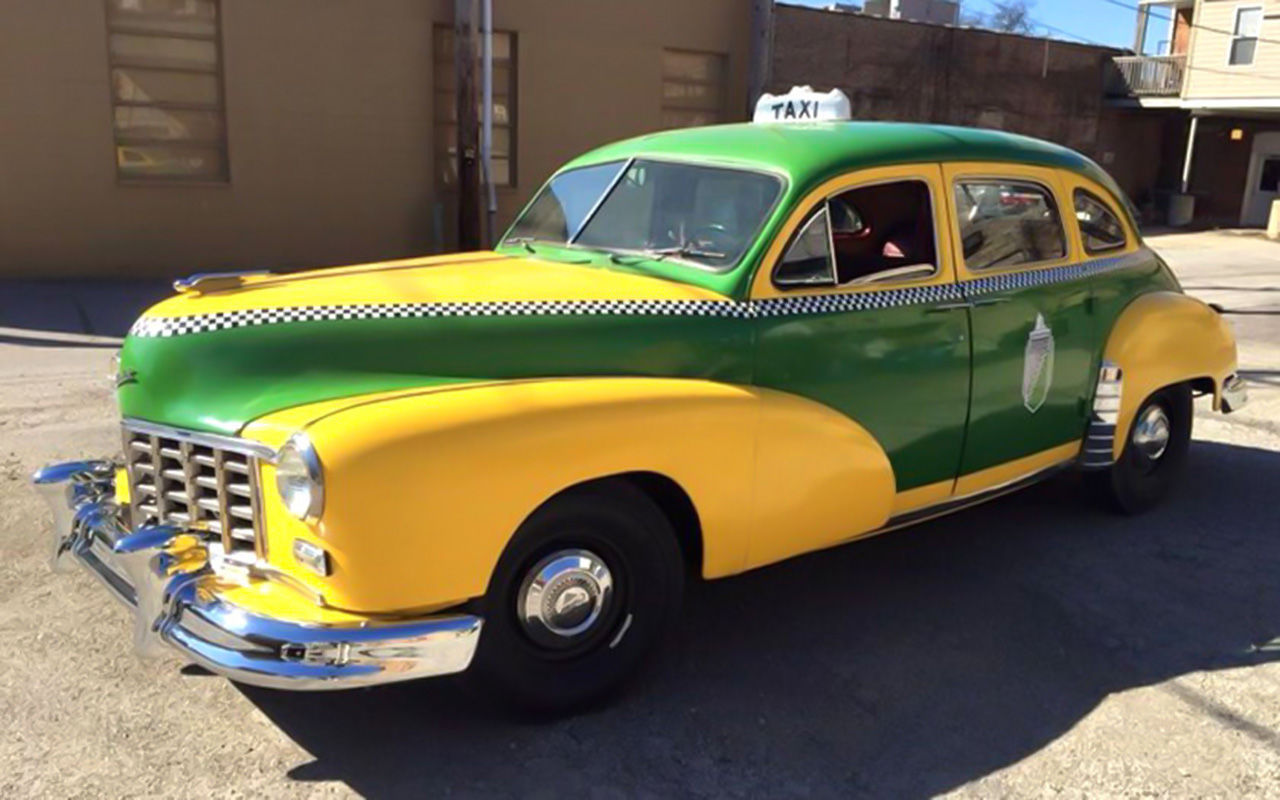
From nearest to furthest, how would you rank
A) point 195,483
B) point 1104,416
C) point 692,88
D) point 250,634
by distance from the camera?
point 250,634
point 195,483
point 1104,416
point 692,88

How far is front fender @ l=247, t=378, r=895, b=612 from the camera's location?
2.93 meters

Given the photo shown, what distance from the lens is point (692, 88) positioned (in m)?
16.7

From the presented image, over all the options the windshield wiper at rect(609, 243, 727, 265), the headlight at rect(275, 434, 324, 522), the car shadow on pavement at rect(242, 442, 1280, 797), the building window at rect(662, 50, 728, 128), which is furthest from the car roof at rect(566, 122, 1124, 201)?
the building window at rect(662, 50, 728, 128)

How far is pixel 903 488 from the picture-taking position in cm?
430

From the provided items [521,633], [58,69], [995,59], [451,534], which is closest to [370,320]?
[451,534]

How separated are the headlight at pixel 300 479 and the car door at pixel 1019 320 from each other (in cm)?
272

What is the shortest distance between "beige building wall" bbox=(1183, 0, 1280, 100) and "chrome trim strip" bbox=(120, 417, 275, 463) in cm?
2827

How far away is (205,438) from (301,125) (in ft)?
37.5

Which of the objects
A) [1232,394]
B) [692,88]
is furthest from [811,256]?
[692,88]

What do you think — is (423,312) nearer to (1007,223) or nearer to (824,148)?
(824,148)

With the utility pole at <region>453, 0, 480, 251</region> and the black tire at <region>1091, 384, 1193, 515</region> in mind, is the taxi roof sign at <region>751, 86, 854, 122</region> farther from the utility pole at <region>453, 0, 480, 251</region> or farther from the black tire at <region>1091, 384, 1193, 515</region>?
the utility pole at <region>453, 0, 480, 251</region>

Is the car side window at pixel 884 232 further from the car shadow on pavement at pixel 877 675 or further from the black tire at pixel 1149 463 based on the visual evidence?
the black tire at pixel 1149 463

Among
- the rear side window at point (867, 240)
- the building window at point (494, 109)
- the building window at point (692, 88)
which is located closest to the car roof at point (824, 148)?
the rear side window at point (867, 240)

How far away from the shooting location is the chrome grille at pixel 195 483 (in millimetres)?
3148
